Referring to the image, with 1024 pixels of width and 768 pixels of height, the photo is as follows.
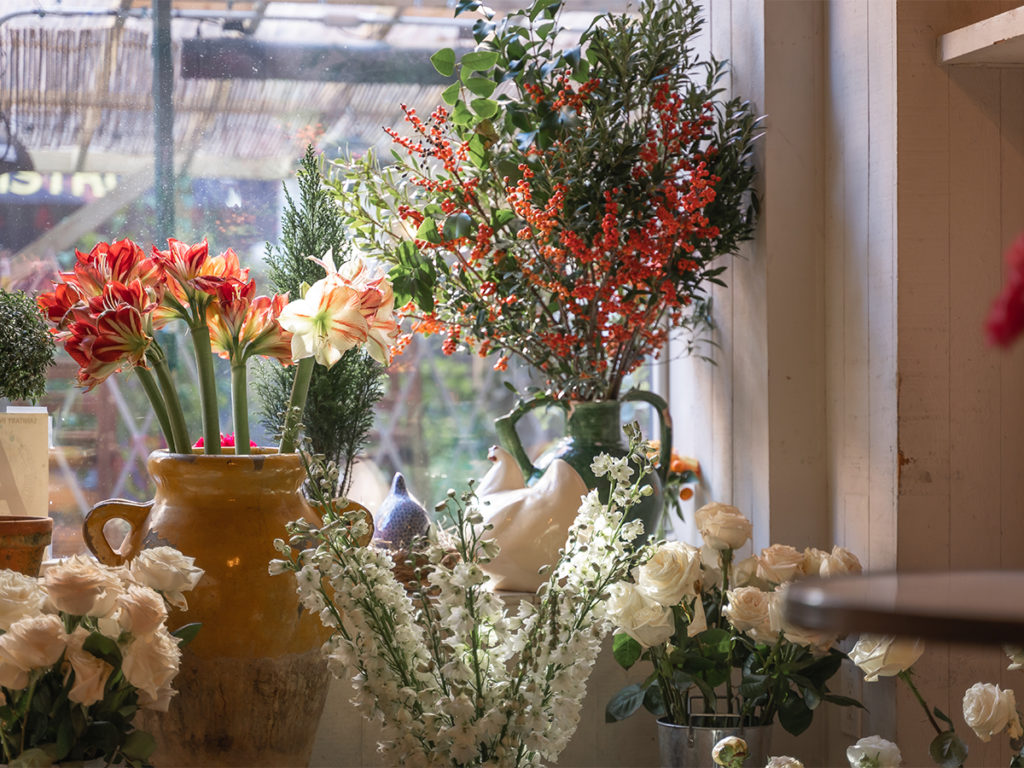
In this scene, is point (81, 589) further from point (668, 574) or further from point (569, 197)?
point (569, 197)

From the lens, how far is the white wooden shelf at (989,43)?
1027mm

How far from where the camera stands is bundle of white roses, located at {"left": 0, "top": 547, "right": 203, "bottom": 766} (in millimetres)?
808

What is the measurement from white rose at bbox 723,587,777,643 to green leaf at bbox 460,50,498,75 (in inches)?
26.6

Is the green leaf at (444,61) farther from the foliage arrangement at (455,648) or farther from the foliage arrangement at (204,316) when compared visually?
the foliage arrangement at (455,648)

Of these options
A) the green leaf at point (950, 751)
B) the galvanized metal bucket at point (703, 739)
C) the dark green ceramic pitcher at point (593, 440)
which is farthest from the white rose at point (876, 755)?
the dark green ceramic pitcher at point (593, 440)

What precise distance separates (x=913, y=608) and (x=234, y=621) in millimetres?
833

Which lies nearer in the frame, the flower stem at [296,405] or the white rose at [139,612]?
the white rose at [139,612]

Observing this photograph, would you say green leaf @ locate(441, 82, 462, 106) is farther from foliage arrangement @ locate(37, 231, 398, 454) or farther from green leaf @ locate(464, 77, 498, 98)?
foliage arrangement @ locate(37, 231, 398, 454)

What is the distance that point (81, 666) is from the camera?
824 millimetres

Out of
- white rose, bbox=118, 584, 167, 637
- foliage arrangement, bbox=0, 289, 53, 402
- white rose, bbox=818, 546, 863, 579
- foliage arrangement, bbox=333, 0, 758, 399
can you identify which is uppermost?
foliage arrangement, bbox=333, 0, 758, 399

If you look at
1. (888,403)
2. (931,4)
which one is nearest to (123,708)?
(888,403)

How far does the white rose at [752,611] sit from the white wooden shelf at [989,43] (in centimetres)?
58

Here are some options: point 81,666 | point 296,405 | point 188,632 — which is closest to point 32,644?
Answer: point 81,666

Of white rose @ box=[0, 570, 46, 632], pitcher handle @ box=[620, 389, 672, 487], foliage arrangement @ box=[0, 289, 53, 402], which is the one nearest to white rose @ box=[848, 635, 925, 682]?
pitcher handle @ box=[620, 389, 672, 487]
